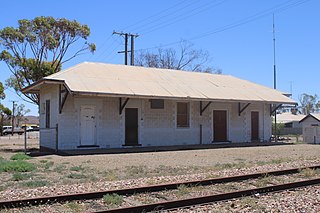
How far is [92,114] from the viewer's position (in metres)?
20.0

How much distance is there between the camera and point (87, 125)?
65.2ft

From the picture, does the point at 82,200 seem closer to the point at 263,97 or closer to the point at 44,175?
the point at 44,175

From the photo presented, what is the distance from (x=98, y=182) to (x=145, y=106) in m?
11.7

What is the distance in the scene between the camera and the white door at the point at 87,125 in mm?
19733

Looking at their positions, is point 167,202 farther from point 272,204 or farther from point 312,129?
point 312,129

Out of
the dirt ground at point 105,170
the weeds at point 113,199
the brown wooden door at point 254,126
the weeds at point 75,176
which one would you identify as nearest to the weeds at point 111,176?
the dirt ground at point 105,170

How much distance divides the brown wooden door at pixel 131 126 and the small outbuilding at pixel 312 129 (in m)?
13.2

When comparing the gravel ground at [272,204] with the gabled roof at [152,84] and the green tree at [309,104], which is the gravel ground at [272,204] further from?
the green tree at [309,104]

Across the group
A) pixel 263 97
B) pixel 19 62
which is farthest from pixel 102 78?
pixel 19 62

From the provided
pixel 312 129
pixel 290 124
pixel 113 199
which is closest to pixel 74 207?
pixel 113 199

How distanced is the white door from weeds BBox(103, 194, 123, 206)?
12078 mm

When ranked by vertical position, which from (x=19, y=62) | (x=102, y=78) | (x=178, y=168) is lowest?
(x=178, y=168)

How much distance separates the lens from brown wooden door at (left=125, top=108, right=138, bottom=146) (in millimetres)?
21047

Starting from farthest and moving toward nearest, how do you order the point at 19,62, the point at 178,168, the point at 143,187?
1. the point at 19,62
2. the point at 178,168
3. the point at 143,187
